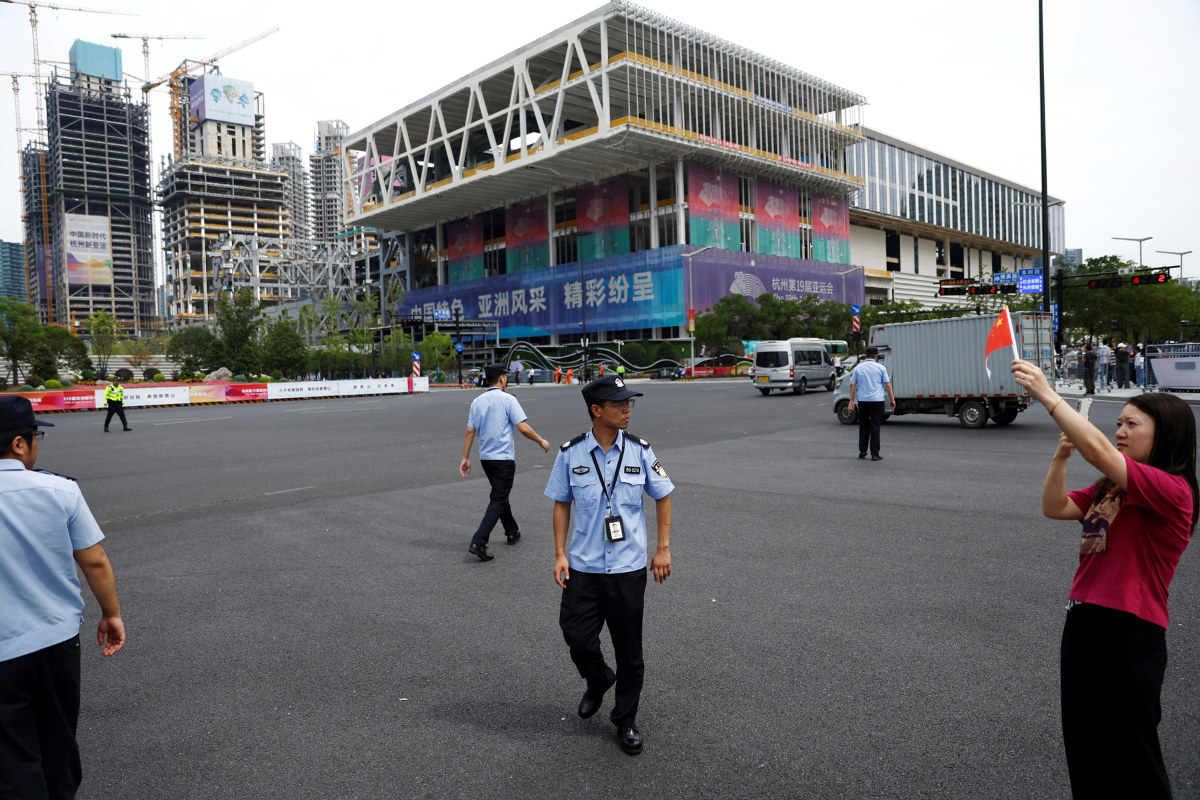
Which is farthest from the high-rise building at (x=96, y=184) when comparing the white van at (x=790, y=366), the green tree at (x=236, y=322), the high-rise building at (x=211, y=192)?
the white van at (x=790, y=366)

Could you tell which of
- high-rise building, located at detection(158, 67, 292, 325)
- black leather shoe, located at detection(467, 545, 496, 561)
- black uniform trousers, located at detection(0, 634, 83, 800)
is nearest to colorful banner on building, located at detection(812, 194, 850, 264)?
black leather shoe, located at detection(467, 545, 496, 561)

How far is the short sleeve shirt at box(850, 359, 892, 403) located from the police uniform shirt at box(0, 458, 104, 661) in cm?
1114

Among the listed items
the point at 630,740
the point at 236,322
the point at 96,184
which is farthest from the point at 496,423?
the point at 96,184

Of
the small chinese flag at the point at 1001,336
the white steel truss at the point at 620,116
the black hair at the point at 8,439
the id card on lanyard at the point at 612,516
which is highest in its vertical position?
the white steel truss at the point at 620,116

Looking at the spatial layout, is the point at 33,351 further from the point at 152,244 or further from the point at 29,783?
the point at 152,244

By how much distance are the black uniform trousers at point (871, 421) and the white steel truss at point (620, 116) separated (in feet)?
155

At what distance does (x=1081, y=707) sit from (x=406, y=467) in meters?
11.3

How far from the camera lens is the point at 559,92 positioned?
2343 inches

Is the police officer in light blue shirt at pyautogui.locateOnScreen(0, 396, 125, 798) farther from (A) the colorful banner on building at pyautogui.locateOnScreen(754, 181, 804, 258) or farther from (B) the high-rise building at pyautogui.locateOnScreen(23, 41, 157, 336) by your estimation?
(B) the high-rise building at pyautogui.locateOnScreen(23, 41, 157, 336)

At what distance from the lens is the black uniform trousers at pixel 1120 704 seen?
2.37 meters

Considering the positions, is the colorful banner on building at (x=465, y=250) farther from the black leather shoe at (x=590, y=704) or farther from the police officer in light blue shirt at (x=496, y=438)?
the black leather shoe at (x=590, y=704)

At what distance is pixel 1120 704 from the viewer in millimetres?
2385

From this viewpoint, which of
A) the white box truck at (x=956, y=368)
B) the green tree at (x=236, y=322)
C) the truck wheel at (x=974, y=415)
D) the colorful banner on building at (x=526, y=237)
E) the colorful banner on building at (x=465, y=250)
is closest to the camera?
the white box truck at (x=956, y=368)

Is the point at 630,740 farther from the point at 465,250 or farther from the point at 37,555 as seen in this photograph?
the point at 465,250
